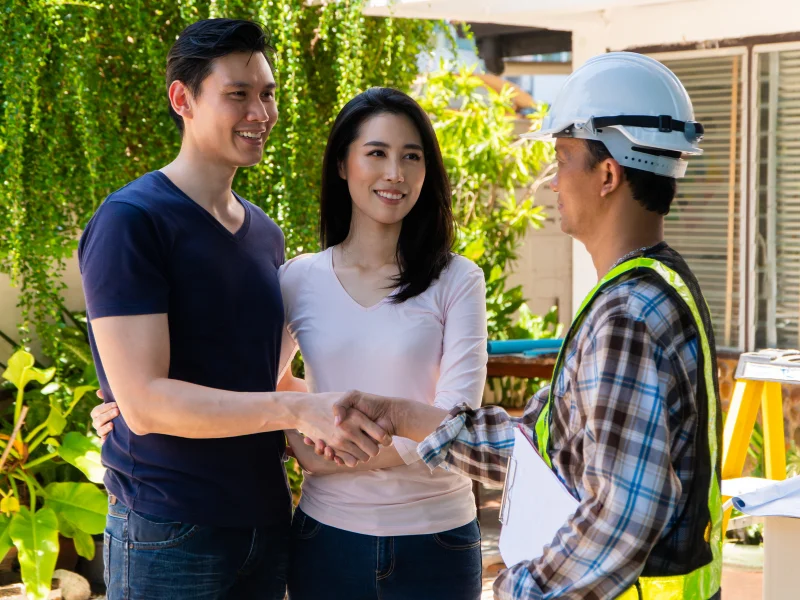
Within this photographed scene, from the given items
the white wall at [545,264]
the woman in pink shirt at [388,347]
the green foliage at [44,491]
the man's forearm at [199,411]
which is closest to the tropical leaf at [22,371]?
the green foliage at [44,491]

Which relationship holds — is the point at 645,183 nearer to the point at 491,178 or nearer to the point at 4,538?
the point at 4,538

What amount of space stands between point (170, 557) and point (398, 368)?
2.04ft

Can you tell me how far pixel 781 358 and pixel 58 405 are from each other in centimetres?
338

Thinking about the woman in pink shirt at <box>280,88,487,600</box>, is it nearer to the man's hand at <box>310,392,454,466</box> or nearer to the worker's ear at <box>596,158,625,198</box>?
the man's hand at <box>310,392,454,466</box>

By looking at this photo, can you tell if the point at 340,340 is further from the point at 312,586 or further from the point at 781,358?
the point at 781,358

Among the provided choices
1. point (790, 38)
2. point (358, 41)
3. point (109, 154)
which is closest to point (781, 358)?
point (790, 38)

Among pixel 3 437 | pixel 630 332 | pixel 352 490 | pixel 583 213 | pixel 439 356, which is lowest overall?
pixel 3 437

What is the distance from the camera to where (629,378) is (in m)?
1.48

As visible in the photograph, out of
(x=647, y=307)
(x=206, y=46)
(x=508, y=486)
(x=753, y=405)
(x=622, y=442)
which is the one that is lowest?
(x=753, y=405)

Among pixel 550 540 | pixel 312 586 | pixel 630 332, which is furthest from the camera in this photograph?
pixel 312 586

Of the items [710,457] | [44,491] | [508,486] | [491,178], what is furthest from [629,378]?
[491,178]

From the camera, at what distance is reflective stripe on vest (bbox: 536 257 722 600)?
5.06 feet

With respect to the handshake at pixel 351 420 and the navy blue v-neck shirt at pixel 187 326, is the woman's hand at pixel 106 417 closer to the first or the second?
the navy blue v-neck shirt at pixel 187 326

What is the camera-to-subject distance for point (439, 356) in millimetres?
2361
